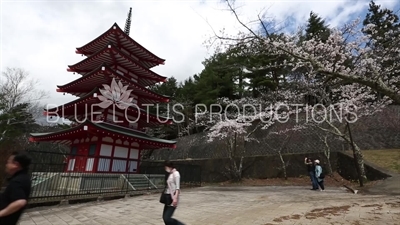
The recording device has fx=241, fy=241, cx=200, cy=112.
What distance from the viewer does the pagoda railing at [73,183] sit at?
10.0 metres

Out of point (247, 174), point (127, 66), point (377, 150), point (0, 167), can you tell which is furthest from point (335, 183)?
point (0, 167)

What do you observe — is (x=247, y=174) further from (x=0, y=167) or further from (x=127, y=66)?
(x=0, y=167)

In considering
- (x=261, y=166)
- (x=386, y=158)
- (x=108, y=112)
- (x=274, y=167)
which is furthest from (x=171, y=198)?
(x=261, y=166)

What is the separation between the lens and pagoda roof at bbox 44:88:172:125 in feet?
55.1

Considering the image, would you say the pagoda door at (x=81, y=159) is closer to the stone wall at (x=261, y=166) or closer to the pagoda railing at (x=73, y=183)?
the pagoda railing at (x=73, y=183)

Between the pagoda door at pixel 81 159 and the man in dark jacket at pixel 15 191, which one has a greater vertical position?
the pagoda door at pixel 81 159

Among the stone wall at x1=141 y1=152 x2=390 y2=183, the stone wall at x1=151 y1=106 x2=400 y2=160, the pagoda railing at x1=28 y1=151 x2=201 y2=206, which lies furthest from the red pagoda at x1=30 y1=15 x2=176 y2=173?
the stone wall at x1=151 y1=106 x2=400 y2=160

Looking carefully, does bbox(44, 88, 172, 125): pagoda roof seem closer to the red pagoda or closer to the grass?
the red pagoda

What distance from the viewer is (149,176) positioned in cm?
1634

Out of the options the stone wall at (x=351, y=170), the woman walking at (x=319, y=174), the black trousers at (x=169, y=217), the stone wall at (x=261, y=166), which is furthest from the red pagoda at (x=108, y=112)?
the stone wall at (x=351, y=170)

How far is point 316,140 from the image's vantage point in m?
21.5

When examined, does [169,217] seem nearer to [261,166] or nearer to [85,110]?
[85,110]

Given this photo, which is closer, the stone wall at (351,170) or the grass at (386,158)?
the stone wall at (351,170)

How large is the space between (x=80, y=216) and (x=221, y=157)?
17734mm
